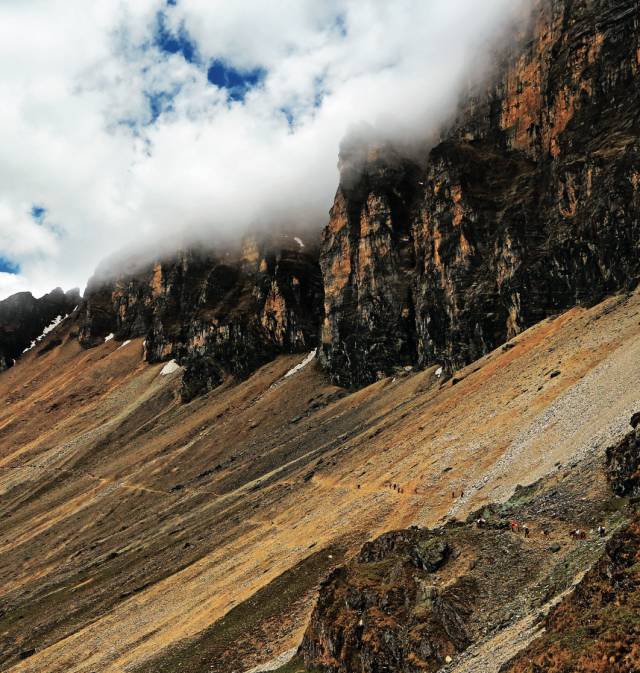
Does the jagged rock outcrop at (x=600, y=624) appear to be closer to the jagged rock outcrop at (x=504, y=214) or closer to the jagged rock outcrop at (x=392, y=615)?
the jagged rock outcrop at (x=392, y=615)

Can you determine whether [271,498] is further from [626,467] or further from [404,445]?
[626,467]

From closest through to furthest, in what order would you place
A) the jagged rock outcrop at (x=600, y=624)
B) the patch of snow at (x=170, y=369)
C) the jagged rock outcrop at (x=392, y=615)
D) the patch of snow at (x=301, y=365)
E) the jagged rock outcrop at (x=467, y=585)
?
the jagged rock outcrop at (x=600, y=624) < the jagged rock outcrop at (x=467, y=585) < the jagged rock outcrop at (x=392, y=615) < the patch of snow at (x=301, y=365) < the patch of snow at (x=170, y=369)

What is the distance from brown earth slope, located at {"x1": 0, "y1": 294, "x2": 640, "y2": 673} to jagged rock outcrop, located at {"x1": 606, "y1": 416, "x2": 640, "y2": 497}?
4.82 m

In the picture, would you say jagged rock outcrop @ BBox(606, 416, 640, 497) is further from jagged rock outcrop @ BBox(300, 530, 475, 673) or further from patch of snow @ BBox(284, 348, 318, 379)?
patch of snow @ BBox(284, 348, 318, 379)

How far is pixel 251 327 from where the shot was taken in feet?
592

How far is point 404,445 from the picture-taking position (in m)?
63.6

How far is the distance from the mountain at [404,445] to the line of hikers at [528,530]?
0.17 metres

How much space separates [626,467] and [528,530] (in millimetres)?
5666

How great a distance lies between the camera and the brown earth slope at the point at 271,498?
3828 cm

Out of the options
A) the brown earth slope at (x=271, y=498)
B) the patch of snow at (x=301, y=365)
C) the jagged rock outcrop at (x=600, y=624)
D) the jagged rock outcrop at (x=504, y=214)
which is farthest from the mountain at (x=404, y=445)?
the patch of snow at (x=301, y=365)

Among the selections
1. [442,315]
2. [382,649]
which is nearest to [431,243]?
[442,315]

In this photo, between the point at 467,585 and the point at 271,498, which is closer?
the point at 467,585

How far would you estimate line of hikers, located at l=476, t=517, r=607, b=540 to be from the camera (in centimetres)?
2428

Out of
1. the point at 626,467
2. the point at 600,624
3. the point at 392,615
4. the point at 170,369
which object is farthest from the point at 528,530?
the point at 170,369
